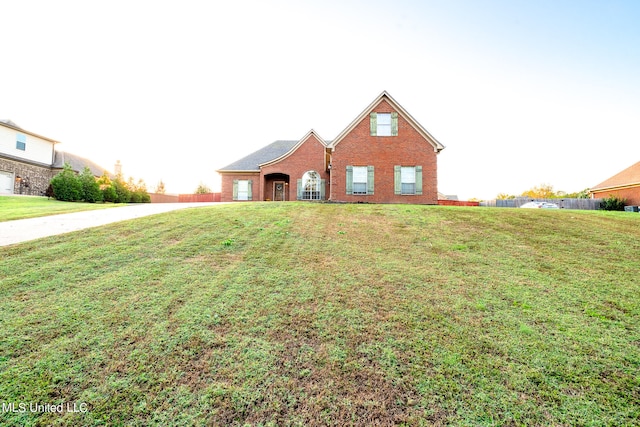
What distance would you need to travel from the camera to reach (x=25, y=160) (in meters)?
27.2

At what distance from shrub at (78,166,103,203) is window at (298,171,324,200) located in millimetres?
17578

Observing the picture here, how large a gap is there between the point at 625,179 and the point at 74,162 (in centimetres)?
5832

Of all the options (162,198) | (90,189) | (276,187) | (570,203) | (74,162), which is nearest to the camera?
(90,189)

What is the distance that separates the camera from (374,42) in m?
13.6

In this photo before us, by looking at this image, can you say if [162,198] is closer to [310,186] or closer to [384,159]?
[310,186]

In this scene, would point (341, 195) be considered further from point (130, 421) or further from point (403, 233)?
point (130, 421)

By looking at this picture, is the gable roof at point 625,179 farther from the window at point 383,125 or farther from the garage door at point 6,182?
the garage door at point 6,182

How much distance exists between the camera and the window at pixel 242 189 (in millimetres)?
24734

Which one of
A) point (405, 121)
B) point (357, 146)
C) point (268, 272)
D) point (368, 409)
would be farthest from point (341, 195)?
point (368, 409)

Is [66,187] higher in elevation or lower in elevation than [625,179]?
lower

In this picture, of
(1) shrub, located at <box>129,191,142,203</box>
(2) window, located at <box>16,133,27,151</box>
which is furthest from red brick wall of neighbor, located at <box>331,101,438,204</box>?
(2) window, located at <box>16,133,27,151</box>

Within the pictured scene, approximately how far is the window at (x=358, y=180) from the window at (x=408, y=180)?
185 cm

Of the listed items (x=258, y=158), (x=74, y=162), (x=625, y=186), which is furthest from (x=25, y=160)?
(x=625, y=186)

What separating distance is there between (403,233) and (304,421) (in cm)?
697
